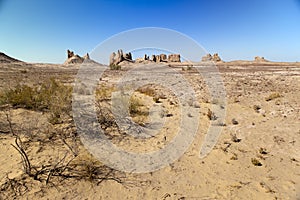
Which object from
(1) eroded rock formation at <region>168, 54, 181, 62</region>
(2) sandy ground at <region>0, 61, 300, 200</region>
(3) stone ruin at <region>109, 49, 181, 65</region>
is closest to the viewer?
(2) sandy ground at <region>0, 61, 300, 200</region>

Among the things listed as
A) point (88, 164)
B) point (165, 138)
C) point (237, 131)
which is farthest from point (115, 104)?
point (237, 131)

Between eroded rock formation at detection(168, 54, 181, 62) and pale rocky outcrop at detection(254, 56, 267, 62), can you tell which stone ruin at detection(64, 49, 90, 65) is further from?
pale rocky outcrop at detection(254, 56, 267, 62)

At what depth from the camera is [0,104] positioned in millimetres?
7484

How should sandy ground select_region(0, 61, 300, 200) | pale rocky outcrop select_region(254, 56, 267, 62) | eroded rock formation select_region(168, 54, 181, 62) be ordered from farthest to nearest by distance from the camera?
1. eroded rock formation select_region(168, 54, 181, 62)
2. pale rocky outcrop select_region(254, 56, 267, 62)
3. sandy ground select_region(0, 61, 300, 200)

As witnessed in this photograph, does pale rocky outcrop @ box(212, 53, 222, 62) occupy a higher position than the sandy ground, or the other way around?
pale rocky outcrop @ box(212, 53, 222, 62)

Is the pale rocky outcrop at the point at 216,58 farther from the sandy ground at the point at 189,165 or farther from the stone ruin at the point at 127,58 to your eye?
the sandy ground at the point at 189,165

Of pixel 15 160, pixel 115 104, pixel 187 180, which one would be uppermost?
pixel 115 104

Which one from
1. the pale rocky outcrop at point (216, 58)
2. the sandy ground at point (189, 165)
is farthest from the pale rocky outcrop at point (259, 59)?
the sandy ground at point (189, 165)

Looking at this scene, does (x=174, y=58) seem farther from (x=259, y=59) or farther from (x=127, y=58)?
(x=259, y=59)

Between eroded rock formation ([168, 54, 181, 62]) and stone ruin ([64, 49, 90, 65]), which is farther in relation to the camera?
eroded rock formation ([168, 54, 181, 62])

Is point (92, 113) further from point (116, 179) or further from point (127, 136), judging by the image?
point (116, 179)

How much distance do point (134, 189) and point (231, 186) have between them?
5.93 ft

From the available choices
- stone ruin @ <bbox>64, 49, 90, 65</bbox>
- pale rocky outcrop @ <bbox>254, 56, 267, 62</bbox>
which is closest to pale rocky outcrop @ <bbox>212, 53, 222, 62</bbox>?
pale rocky outcrop @ <bbox>254, 56, 267, 62</bbox>

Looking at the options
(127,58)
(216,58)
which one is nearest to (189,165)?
(127,58)
